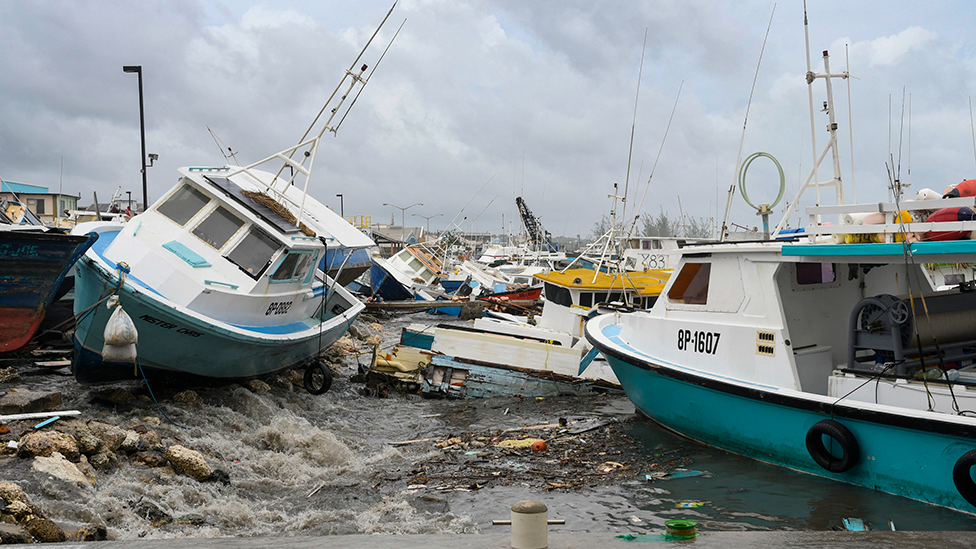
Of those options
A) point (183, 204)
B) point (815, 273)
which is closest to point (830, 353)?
point (815, 273)

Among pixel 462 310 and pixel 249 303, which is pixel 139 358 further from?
pixel 462 310

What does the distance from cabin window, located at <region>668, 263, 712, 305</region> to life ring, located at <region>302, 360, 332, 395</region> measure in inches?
267

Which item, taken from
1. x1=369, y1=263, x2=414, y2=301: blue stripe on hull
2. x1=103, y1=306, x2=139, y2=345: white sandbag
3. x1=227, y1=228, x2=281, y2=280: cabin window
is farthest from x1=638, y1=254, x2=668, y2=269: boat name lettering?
x1=103, y1=306, x2=139, y2=345: white sandbag

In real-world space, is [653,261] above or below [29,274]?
above

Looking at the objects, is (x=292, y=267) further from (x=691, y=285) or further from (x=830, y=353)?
(x=830, y=353)

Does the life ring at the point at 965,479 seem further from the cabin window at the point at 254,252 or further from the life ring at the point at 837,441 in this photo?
the cabin window at the point at 254,252

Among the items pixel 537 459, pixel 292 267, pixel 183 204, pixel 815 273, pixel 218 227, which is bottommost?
pixel 537 459

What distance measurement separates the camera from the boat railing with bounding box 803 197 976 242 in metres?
6.17

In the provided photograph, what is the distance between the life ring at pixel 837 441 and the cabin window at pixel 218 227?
28.7 ft

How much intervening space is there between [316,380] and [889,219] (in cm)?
1047

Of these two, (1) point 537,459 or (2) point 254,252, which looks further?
(2) point 254,252

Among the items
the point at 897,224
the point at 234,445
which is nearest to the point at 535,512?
the point at 897,224

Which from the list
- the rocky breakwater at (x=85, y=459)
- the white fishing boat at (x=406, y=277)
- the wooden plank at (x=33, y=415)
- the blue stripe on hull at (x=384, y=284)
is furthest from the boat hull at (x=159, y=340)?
the blue stripe on hull at (x=384, y=284)

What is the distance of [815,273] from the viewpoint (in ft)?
27.1
